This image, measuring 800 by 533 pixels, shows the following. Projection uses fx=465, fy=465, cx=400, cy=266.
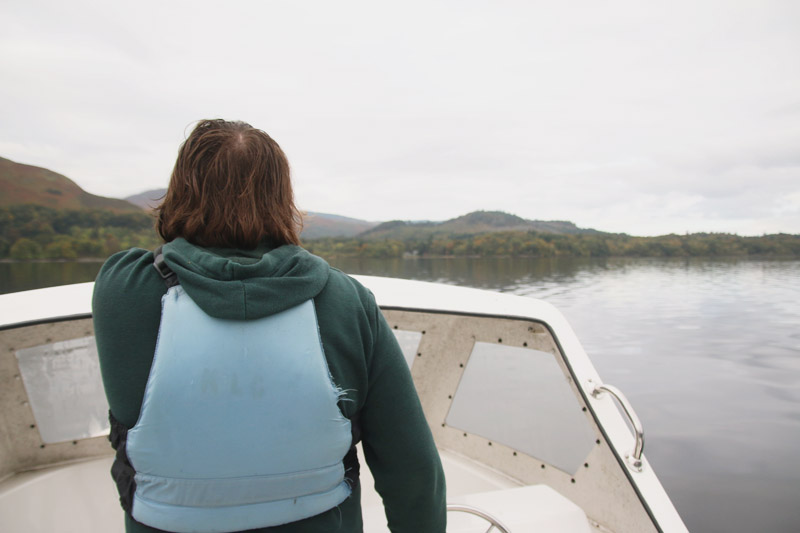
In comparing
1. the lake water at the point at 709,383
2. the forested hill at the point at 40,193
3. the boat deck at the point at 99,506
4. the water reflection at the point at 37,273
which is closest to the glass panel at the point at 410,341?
the boat deck at the point at 99,506

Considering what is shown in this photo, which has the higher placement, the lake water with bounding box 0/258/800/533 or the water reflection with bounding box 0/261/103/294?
the water reflection with bounding box 0/261/103/294

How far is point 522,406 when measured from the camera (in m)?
2.78

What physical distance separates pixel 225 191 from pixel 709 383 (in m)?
15.9

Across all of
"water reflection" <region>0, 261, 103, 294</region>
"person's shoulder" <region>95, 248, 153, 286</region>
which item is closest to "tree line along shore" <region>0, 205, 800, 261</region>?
"person's shoulder" <region>95, 248, 153, 286</region>

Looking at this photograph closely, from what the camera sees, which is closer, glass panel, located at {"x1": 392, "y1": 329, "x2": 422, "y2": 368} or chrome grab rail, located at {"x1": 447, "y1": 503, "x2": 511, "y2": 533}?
chrome grab rail, located at {"x1": 447, "y1": 503, "x2": 511, "y2": 533}

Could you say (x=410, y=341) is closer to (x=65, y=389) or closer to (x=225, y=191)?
(x=65, y=389)

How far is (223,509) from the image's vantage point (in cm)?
78

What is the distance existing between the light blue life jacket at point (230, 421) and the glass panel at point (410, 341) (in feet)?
6.61

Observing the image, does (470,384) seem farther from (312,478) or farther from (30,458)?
(30,458)

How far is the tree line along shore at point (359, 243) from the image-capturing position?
809cm

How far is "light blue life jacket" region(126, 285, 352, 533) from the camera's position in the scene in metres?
0.75

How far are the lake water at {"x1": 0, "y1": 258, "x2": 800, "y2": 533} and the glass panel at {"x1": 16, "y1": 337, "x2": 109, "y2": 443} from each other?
6176 millimetres

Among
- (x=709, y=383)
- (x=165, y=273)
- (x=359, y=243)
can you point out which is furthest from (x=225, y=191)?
(x=359, y=243)

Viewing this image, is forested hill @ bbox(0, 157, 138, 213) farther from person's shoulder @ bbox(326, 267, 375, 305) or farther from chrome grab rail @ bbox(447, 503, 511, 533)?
person's shoulder @ bbox(326, 267, 375, 305)
